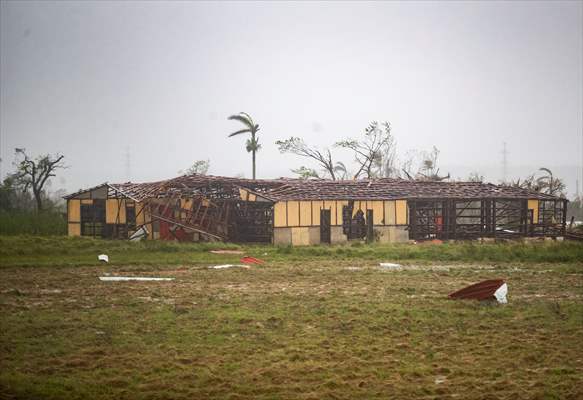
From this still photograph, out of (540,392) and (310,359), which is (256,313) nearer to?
(310,359)

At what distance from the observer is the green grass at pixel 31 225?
122 ft

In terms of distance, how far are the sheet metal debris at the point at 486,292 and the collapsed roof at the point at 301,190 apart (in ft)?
61.2

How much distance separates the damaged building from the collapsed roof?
0.18 ft

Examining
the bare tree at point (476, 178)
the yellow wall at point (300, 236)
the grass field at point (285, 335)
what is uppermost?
the bare tree at point (476, 178)

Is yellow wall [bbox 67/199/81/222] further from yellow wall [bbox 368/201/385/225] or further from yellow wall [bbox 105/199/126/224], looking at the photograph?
yellow wall [bbox 368/201/385/225]

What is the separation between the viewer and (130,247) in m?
29.7

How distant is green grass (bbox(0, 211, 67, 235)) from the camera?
37.1 m

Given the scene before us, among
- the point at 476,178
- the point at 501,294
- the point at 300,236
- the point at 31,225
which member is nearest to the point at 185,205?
the point at 300,236

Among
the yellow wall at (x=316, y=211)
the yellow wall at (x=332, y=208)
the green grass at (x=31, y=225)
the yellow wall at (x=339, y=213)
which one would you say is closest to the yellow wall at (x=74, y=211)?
the green grass at (x=31, y=225)

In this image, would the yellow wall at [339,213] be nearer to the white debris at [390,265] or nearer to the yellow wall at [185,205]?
the yellow wall at [185,205]

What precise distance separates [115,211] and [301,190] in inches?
403

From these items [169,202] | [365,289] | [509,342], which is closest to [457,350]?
[509,342]

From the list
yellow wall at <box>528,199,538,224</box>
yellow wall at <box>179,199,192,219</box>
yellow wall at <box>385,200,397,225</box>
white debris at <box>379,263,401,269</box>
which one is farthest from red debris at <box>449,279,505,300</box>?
yellow wall at <box>528,199,538,224</box>

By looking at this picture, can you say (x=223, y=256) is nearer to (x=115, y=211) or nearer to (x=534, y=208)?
(x=115, y=211)
